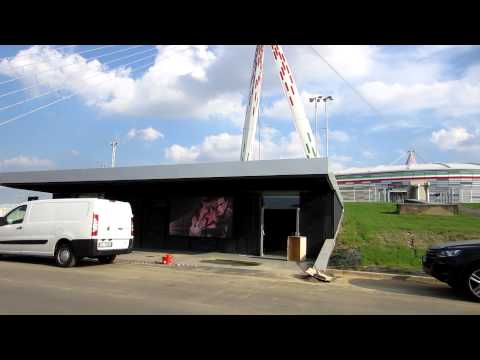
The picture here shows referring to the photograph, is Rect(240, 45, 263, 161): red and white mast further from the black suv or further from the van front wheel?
the black suv

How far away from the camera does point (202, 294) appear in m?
8.05

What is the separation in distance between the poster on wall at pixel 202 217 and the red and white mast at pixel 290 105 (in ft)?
Answer: 85.8

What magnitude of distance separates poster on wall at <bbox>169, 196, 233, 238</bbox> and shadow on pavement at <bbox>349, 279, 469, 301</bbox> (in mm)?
7531

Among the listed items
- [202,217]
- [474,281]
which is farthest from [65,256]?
[474,281]

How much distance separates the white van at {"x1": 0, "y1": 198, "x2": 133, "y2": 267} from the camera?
12.0 m

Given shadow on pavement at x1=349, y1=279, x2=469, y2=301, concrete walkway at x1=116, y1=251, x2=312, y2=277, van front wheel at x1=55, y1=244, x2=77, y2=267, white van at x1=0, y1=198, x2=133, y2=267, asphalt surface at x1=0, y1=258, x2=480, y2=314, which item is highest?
white van at x1=0, y1=198, x2=133, y2=267

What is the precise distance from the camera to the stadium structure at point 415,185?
164 ft

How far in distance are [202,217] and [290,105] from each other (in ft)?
→ 98.2

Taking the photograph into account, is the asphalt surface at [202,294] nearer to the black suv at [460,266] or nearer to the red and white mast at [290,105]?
the black suv at [460,266]

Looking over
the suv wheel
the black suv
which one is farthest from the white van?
the suv wheel
